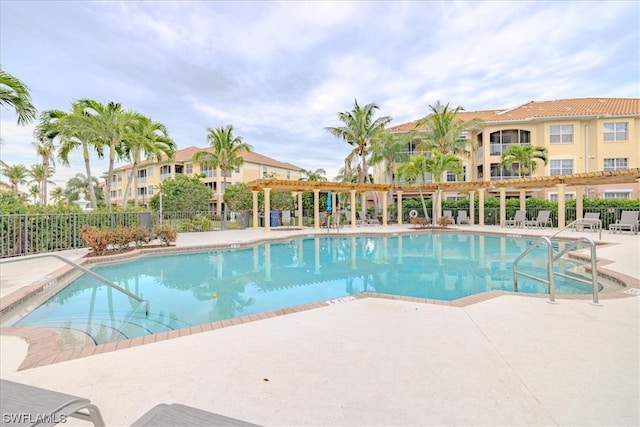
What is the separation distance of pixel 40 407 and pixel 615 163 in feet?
124

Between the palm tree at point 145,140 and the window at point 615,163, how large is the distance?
35.6 metres

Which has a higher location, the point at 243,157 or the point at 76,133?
the point at 243,157

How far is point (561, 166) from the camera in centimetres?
2877

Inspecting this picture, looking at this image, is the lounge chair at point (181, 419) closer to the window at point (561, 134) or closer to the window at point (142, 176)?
the window at point (561, 134)

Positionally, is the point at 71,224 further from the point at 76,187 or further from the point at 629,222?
the point at 76,187

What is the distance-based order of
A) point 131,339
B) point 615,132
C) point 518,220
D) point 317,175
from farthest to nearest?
point 317,175
point 615,132
point 518,220
point 131,339

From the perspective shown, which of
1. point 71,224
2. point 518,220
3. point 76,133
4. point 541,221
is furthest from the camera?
point 518,220

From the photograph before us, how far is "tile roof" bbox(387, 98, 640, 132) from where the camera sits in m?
27.7

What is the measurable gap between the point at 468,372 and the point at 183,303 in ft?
18.0

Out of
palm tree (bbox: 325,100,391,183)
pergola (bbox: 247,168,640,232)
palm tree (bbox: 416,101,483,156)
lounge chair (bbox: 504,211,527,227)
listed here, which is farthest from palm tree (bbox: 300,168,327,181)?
lounge chair (bbox: 504,211,527,227)

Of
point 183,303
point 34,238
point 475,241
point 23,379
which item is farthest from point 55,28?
point 475,241

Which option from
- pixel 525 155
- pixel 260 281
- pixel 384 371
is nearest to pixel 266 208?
pixel 260 281

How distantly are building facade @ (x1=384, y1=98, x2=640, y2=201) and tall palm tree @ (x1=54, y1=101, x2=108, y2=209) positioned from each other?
28.4 meters

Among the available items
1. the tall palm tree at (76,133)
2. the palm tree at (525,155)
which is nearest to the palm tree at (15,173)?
the tall palm tree at (76,133)
